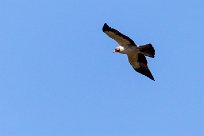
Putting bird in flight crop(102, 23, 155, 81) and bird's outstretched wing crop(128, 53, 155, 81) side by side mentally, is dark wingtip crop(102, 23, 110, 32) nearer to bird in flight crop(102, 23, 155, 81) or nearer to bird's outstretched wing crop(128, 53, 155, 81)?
bird in flight crop(102, 23, 155, 81)

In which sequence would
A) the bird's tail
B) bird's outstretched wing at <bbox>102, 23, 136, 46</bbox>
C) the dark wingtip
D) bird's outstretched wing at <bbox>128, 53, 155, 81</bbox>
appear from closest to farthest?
1. the bird's tail
2. the dark wingtip
3. bird's outstretched wing at <bbox>102, 23, 136, 46</bbox>
4. bird's outstretched wing at <bbox>128, 53, 155, 81</bbox>

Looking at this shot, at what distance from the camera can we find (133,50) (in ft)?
117

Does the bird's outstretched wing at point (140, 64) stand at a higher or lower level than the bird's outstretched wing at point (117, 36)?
lower

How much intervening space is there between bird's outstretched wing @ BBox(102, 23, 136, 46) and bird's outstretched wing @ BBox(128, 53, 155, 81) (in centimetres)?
109

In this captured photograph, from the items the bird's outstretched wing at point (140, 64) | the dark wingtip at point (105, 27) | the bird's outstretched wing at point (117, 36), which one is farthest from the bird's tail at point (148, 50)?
the dark wingtip at point (105, 27)

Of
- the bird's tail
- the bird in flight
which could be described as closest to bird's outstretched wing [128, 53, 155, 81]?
the bird in flight

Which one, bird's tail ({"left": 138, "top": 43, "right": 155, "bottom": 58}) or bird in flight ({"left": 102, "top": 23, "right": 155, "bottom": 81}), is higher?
bird in flight ({"left": 102, "top": 23, "right": 155, "bottom": 81})

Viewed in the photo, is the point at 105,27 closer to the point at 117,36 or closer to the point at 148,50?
the point at 117,36

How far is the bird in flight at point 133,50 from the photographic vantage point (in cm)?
3469

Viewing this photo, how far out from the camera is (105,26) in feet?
114

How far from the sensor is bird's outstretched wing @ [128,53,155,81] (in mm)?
36325

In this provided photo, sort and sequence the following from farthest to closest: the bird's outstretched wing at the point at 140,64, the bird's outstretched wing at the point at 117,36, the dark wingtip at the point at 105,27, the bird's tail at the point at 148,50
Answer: the bird's outstretched wing at the point at 140,64 < the bird's outstretched wing at the point at 117,36 < the dark wingtip at the point at 105,27 < the bird's tail at the point at 148,50

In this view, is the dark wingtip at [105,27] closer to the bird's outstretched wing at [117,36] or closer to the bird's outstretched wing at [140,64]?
the bird's outstretched wing at [117,36]

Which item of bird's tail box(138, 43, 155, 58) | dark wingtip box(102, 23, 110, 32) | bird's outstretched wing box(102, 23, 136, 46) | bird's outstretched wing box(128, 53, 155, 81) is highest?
dark wingtip box(102, 23, 110, 32)
